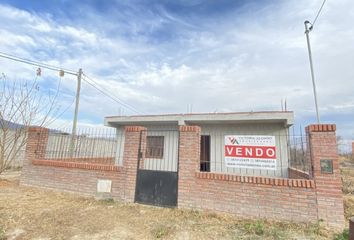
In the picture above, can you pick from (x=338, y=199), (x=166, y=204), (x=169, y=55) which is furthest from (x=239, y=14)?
(x=166, y=204)

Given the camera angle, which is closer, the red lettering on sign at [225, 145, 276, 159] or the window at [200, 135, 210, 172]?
the red lettering on sign at [225, 145, 276, 159]

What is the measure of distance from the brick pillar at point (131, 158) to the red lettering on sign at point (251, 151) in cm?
252

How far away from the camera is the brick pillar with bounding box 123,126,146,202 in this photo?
5625 millimetres

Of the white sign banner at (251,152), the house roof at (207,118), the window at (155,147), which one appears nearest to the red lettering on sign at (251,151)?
the white sign banner at (251,152)

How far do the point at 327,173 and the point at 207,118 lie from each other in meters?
5.20

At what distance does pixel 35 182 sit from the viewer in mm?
7027

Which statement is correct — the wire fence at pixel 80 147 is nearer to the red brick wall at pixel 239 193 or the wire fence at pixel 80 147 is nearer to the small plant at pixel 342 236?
the red brick wall at pixel 239 193

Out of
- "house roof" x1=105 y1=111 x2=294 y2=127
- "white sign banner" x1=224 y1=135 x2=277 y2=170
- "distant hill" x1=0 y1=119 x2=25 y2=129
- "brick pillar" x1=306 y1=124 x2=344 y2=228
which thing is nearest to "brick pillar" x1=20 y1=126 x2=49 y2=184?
"distant hill" x1=0 y1=119 x2=25 y2=129

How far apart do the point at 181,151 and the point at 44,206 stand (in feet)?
12.5

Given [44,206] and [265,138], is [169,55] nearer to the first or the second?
[265,138]

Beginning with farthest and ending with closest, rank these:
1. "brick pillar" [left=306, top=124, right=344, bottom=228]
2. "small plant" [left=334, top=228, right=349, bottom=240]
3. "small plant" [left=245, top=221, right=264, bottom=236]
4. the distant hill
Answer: the distant hill, "brick pillar" [left=306, top=124, right=344, bottom=228], "small plant" [left=245, top=221, right=264, bottom=236], "small plant" [left=334, top=228, right=349, bottom=240]

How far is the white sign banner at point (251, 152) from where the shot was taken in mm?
4930

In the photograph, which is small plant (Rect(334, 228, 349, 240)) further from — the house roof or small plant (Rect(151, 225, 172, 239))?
the house roof

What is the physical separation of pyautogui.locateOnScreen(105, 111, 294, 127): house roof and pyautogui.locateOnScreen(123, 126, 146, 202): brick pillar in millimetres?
3602
